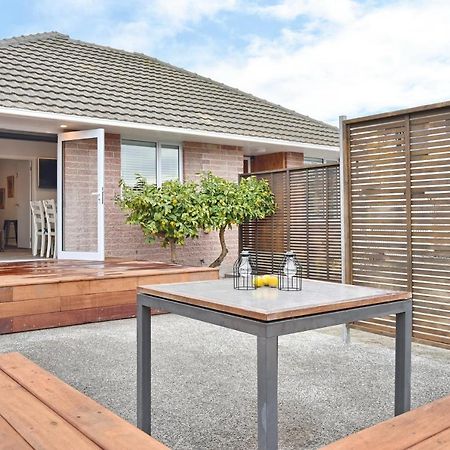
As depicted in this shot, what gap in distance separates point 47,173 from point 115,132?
372 centimetres

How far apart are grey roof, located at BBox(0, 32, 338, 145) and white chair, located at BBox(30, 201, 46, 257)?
7.91ft

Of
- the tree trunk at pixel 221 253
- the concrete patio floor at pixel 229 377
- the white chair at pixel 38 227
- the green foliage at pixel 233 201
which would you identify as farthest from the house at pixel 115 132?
the concrete patio floor at pixel 229 377

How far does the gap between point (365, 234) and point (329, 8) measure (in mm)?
8094

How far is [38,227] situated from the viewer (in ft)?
33.0

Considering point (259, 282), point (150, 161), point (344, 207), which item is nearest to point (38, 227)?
point (150, 161)

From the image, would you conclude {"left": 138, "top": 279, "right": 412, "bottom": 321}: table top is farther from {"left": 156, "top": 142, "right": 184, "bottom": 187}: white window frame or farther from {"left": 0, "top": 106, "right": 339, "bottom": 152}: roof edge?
{"left": 156, "top": 142, "right": 184, "bottom": 187}: white window frame

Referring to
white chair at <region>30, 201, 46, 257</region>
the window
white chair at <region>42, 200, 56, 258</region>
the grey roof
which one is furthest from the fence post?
white chair at <region>30, 201, 46, 257</region>

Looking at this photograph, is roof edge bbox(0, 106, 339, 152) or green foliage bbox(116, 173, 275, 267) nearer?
roof edge bbox(0, 106, 339, 152)

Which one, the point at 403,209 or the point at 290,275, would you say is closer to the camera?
the point at 290,275

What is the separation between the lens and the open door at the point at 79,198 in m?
8.38

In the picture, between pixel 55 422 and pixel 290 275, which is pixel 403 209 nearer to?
pixel 290 275

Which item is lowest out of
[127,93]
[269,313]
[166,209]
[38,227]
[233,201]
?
[269,313]

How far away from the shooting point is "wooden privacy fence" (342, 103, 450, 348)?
4.12 metres

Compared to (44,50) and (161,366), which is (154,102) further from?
(161,366)
